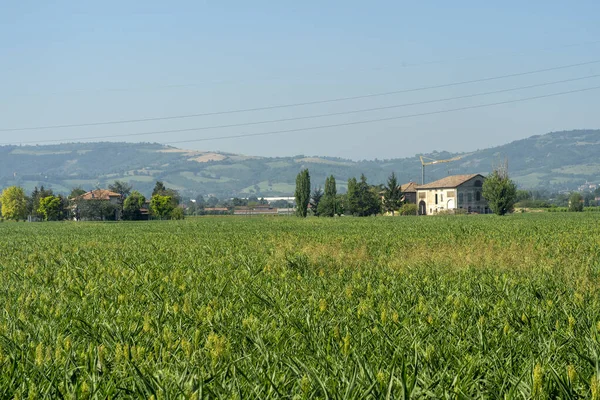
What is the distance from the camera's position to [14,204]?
140000 mm

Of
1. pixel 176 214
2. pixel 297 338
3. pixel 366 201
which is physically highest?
pixel 366 201

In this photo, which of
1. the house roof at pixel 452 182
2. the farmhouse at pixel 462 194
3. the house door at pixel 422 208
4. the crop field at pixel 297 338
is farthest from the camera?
the house door at pixel 422 208

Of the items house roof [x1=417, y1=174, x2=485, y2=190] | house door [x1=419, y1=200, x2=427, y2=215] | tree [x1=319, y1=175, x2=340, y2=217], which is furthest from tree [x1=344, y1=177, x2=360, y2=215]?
house door [x1=419, y1=200, x2=427, y2=215]

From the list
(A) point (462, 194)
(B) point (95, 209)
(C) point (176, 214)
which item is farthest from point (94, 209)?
(A) point (462, 194)

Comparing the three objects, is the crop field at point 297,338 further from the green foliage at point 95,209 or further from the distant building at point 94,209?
the distant building at point 94,209

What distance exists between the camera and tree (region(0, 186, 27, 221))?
140000mm

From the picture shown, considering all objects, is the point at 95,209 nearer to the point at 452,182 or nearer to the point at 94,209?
the point at 94,209

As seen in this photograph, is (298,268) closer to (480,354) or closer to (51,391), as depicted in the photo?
(480,354)

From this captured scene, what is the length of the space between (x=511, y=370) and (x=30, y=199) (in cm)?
15377

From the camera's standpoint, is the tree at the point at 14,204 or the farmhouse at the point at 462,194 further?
the farmhouse at the point at 462,194

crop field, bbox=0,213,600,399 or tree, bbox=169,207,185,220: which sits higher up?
crop field, bbox=0,213,600,399

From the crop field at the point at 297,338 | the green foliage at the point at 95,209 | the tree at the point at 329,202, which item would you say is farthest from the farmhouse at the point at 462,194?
the crop field at the point at 297,338

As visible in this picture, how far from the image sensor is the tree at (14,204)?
459 ft

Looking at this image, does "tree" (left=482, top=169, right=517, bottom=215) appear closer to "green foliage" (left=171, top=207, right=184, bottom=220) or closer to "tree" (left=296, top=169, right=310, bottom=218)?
"tree" (left=296, top=169, right=310, bottom=218)
